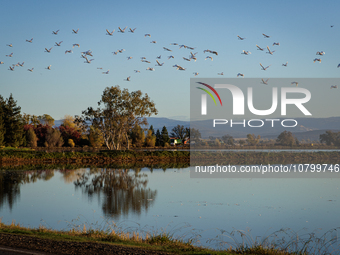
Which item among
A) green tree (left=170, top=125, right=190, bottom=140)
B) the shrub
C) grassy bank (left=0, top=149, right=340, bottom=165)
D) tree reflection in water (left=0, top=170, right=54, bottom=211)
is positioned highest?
green tree (left=170, top=125, right=190, bottom=140)

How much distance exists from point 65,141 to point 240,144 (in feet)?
123

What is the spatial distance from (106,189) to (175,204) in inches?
234

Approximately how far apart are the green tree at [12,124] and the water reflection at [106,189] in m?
23.7

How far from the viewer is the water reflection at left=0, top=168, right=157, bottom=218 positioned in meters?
16.2

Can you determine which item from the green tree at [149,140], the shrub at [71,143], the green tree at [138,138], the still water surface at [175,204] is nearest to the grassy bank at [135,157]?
the still water surface at [175,204]

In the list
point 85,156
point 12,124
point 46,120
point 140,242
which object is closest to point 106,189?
point 140,242

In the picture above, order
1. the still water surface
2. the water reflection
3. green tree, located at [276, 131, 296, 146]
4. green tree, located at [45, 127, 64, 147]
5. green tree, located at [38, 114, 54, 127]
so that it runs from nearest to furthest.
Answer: the still water surface < the water reflection < green tree, located at [45, 127, 64, 147] < green tree, located at [276, 131, 296, 146] < green tree, located at [38, 114, 54, 127]

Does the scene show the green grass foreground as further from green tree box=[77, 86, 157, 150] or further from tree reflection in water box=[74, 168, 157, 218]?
green tree box=[77, 86, 157, 150]

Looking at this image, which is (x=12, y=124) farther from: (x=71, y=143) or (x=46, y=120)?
(x=46, y=120)

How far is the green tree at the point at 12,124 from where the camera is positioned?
52031mm

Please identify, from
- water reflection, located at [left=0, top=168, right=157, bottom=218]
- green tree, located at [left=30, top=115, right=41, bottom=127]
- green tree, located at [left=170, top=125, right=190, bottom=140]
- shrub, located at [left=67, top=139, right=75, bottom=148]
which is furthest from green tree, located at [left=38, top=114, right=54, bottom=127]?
water reflection, located at [left=0, top=168, right=157, bottom=218]

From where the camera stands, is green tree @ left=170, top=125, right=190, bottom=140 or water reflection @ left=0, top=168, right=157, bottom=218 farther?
green tree @ left=170, top=125, right=190, bottom=140

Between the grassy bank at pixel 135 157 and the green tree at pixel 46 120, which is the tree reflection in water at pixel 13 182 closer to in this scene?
the grassy bank at pixel 135 157

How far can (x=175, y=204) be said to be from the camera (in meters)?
17.3
